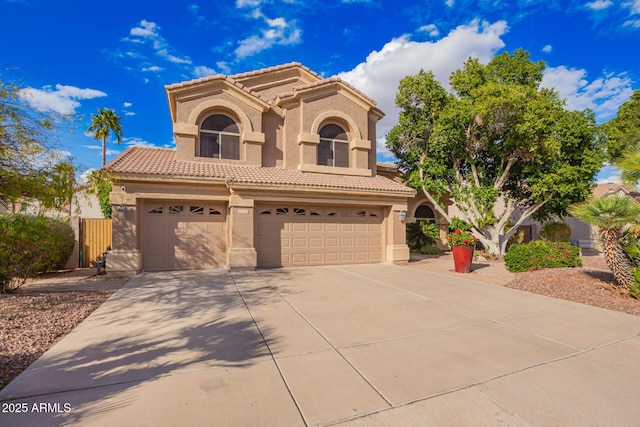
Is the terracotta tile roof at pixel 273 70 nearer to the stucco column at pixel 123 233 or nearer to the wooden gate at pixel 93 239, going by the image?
the stucco column at pixel 123 233

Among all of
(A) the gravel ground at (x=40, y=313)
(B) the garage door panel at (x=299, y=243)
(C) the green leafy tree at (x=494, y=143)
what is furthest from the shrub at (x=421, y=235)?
(A) the gravel ground at (x=40, y=313)

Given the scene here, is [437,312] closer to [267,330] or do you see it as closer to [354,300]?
[354,300]

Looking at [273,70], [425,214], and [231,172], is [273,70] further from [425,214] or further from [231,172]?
[425,214]

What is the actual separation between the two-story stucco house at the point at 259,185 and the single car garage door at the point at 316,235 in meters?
0.04

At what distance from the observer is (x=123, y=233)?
10.4 metres

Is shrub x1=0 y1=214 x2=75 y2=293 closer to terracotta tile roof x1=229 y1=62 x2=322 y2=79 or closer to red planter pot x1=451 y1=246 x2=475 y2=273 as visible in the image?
terracotta tile roof x1=229 y1=62 x2=322 y2=79

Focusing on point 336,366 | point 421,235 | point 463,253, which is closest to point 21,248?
point 336,366

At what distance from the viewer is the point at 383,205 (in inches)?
533

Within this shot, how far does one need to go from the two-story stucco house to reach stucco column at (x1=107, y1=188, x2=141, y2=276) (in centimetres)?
3

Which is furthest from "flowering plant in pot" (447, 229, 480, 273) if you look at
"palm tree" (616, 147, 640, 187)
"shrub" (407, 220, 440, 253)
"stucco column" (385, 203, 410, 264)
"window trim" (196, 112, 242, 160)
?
"window trim" (196, 112, 242, 160)

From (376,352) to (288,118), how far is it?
11719 millimetres

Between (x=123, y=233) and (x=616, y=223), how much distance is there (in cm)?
1364

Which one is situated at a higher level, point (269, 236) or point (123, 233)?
point (123, 233)

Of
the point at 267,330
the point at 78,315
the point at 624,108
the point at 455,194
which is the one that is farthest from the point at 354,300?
the point at 624,108
